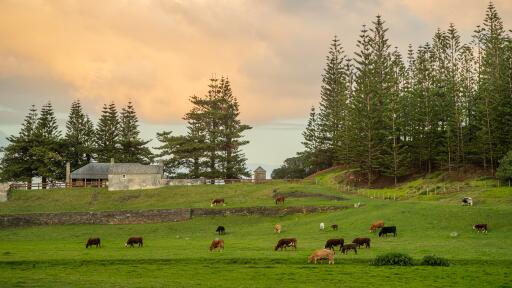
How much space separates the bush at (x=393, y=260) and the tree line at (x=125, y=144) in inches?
2599

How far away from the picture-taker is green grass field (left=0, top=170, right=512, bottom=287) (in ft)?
85.1

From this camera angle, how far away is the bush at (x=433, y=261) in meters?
29.2

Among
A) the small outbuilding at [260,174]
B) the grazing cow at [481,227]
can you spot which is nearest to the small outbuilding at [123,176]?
the small outbuilding at [260,174]

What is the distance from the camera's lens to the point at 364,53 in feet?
294

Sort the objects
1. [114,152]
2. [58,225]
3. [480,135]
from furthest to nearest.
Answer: [114,152], [480,135], [58,225]

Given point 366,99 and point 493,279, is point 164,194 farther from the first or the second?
point 493,279

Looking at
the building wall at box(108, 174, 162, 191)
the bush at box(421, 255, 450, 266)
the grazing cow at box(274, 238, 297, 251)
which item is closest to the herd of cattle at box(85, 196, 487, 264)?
the grazing cow at box(274, 238, 297, 251)

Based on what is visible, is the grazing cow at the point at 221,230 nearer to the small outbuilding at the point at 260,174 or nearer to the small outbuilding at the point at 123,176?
the small outbuilding at the point at 123,176

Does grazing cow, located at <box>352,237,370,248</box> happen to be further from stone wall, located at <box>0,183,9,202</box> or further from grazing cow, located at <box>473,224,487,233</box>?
stone wall, located at <box>0,183,9,202</box>

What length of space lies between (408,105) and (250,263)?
6539 cm

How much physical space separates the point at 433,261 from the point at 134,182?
60.4 metres

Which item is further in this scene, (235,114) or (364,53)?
(235,114)

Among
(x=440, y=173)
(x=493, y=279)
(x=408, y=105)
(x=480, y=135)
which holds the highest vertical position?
(x=408, y=105)

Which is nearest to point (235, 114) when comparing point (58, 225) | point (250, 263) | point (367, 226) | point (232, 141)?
point (232, 141)
